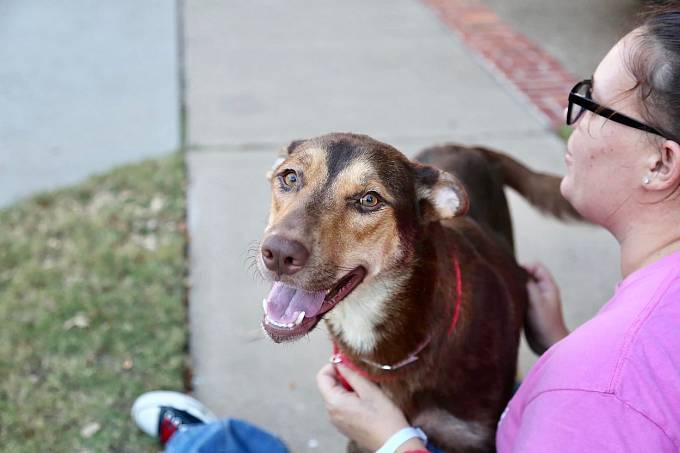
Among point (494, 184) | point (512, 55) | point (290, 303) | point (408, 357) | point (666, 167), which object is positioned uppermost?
point (666, 167)

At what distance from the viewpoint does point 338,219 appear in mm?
2186

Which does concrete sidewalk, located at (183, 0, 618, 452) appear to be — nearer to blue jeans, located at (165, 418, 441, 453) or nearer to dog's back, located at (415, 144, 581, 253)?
blue jeans, located at (165, 418, 441, 453)

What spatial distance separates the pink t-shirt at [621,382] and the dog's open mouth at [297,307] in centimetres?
72

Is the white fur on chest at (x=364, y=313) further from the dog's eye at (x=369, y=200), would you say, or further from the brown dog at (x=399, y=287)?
the dog's eye at (x=369, y=200)

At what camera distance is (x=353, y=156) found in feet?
7.52

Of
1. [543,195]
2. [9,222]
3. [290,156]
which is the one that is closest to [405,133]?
[543,195]

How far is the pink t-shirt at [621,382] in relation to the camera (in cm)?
137

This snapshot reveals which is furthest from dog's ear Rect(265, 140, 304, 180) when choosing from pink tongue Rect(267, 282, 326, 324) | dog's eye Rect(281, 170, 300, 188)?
pink tongue Rect(267, 282, 326, 324)

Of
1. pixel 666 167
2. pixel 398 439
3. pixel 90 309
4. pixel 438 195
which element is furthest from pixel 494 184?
pixel 90 309

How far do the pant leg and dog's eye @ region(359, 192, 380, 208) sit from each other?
1.15 meters

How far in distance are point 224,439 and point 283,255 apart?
1.18 m

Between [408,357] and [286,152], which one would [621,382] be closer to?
[408,357]

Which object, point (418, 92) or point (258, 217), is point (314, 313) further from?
point (418, 92)

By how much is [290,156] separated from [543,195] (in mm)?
1499
